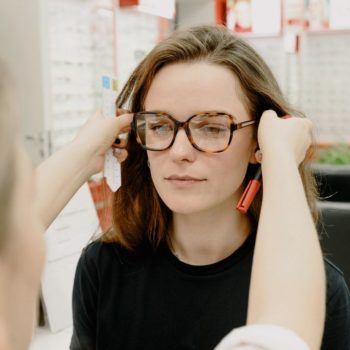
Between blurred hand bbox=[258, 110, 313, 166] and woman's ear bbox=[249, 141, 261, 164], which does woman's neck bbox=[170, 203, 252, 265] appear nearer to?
woman's ear bbox=[249, 141, 261, 164]

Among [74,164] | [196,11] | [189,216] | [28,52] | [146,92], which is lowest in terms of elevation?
[189,216]

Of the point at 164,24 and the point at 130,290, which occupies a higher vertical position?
the point at 164,24

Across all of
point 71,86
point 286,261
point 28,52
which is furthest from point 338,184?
point 286,261

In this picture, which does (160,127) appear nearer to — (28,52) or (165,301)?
(165,301)

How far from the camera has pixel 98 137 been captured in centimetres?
126

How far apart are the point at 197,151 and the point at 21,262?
721mm

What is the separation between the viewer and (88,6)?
2.29 meters

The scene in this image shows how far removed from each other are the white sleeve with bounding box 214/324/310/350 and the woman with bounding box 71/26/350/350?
382 mm

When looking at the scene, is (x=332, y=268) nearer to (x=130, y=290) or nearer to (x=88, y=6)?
(x=130, y=290)

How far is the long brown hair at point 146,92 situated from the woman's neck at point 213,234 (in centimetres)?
6

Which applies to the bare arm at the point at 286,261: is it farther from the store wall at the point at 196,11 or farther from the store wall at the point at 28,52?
the store wall at the point at 196,11

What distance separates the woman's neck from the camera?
1259 millimetres

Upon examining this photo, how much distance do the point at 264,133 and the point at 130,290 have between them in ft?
1.62

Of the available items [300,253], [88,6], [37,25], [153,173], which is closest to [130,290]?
[153,173]
